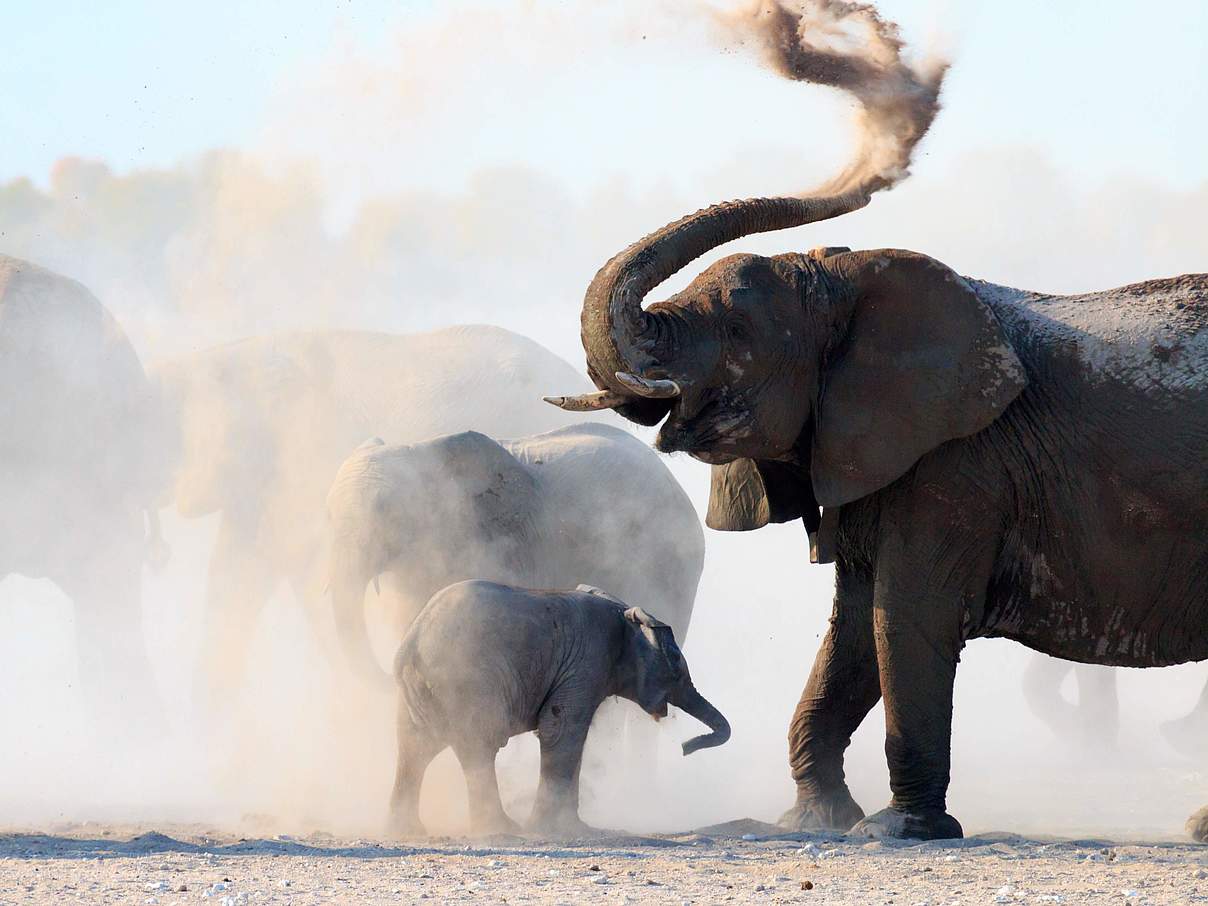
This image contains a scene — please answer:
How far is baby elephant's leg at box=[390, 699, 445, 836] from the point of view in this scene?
11445mm

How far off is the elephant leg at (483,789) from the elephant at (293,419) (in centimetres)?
678

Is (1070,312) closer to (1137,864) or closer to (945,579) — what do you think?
(945,579)

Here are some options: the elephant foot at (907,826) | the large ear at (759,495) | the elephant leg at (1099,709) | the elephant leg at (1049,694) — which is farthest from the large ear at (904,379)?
the elephant leg at (1049,694)

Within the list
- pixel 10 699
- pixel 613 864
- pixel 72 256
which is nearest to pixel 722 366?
pixel 613 864

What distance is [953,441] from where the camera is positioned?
33.9 ft

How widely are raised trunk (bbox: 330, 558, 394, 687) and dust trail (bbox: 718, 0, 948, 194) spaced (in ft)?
14.6

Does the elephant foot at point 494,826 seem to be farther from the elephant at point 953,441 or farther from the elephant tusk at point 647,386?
the elephant tusk at point 647,386

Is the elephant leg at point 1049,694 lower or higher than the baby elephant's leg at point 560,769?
higher

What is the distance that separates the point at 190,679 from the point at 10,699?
1.57 meters

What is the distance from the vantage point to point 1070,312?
34.8 feet

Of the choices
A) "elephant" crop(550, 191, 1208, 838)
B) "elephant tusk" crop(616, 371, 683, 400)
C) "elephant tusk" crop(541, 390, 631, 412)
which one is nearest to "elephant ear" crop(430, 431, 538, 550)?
"elephant" crop(550, 191, 1208, 838)

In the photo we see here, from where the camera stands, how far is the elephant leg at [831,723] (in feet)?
36.6

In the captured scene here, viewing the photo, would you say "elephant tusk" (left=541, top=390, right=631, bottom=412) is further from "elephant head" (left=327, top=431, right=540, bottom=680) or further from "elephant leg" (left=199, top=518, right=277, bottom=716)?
"elephant leg" (left=199, top=518, right=277, bottom=716)

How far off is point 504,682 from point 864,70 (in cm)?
313
